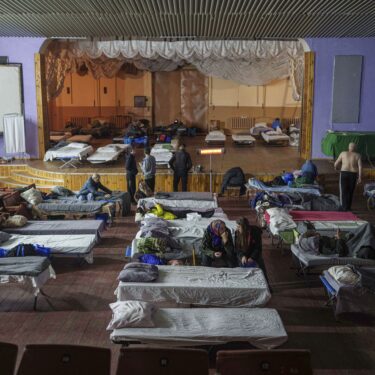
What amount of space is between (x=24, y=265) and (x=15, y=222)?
7.51ft

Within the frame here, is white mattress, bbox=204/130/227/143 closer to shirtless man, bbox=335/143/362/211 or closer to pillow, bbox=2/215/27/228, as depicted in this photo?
shirtless man, bbox=335/143/362/211

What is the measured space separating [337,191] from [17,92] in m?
8.87

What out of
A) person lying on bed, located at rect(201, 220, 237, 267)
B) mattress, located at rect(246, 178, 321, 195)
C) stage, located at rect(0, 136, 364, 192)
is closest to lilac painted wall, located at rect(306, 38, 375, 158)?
stage, located at rect(0, 136, 364, 192)

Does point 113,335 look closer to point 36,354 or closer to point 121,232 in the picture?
point 36,354

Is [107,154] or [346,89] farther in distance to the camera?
[346,89]

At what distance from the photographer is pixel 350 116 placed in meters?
15.2

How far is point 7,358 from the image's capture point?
399cm

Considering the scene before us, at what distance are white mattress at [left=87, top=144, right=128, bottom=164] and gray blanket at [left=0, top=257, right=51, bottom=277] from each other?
702 centimetres

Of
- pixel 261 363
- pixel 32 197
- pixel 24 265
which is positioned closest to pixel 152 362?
pixel 261 363

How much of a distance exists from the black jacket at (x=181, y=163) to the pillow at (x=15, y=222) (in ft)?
13.5

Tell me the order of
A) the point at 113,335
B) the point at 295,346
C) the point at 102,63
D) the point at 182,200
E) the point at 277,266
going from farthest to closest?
1. the point at 102,63
2. the point at 182,200
3. the point at 277,266
4. the point at 295,346
5. the point at 113,335

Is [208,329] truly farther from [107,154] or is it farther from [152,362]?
[107,154]

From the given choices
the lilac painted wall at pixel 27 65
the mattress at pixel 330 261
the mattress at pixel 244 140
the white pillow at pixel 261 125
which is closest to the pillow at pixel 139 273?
the mattress at pixel 330 261

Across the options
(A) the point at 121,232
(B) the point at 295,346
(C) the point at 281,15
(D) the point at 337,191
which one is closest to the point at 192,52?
(C) the point at 281,15
